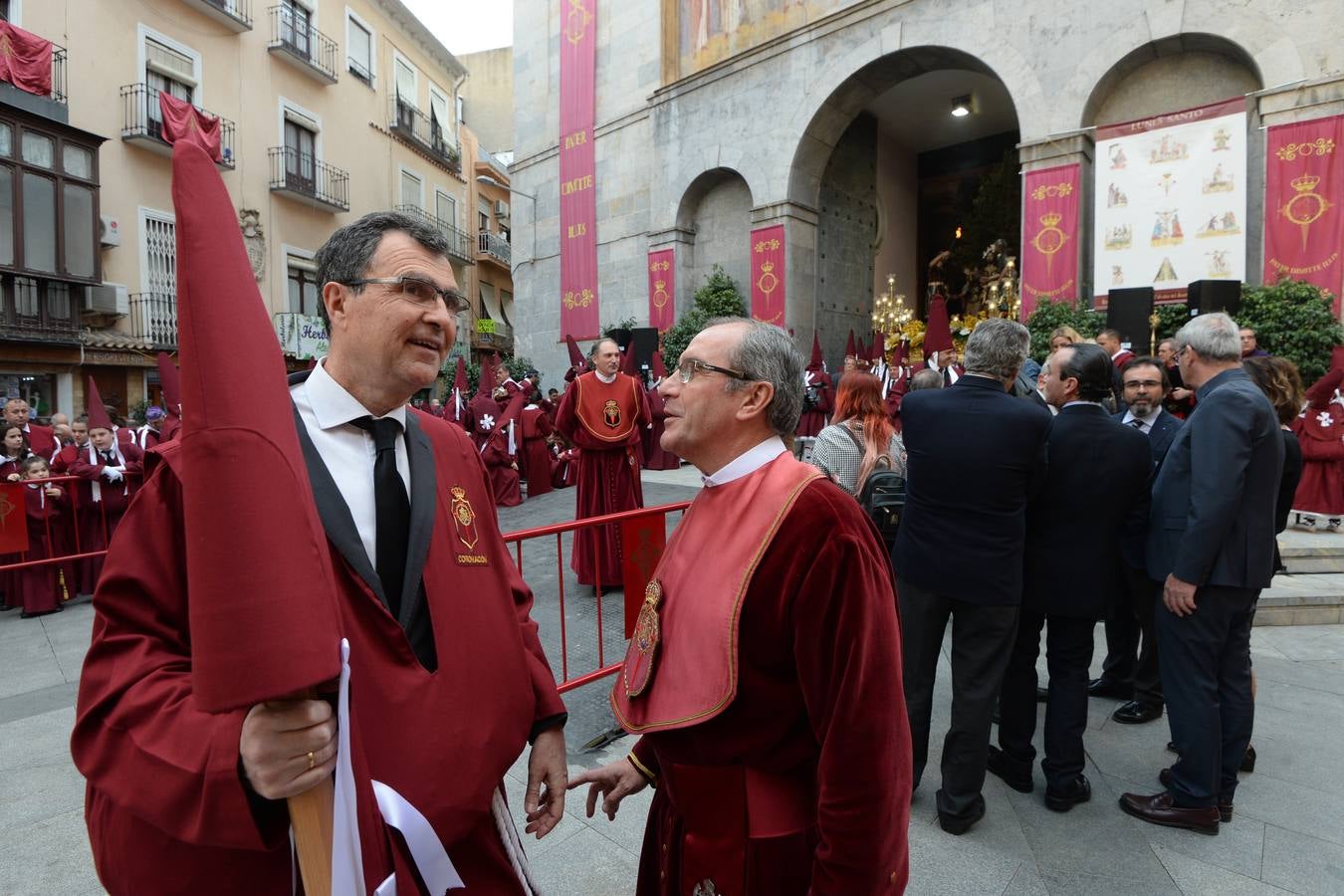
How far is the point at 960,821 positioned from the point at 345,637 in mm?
2755

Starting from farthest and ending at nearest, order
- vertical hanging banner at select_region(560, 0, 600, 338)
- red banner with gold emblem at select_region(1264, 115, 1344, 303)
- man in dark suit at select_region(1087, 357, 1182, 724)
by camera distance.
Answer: vertical hanging banner at select_region(560, 0, 600, 338) < red banner with gold emblem at select_region(1264, 115, 1344, 303) < man in dark suit at select_region(1087, 357, 1182, 724)

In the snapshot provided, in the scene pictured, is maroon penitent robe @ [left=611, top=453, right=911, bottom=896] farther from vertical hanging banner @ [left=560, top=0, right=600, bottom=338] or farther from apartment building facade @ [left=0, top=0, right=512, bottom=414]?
vertical hanging banner @ [left=560, top=0, right=600, bottom=338]

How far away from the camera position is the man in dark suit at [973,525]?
9.37 ft

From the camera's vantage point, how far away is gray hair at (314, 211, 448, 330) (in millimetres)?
1500

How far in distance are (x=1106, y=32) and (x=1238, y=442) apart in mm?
12617

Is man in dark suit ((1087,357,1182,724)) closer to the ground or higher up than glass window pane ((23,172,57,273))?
closer to the ground

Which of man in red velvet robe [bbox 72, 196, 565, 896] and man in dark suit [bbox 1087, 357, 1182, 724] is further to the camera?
man in dark suit [bbox 1087, 357, 1182, 724]

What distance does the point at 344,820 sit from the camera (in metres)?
0.85

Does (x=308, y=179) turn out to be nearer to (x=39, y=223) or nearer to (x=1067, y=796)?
(x=39, y=223)

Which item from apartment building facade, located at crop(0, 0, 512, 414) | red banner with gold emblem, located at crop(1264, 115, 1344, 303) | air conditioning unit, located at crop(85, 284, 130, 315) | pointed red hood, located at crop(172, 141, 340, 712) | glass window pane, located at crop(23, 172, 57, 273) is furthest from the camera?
air conditioning unit, located at crop(85, 284, 130, 315)

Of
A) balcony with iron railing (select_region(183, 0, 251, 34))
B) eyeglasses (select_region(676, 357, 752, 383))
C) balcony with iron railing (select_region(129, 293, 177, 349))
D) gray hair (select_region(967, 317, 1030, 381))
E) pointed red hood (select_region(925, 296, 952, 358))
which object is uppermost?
balcony with iron railing (select_region(183, 0, 251, 34))

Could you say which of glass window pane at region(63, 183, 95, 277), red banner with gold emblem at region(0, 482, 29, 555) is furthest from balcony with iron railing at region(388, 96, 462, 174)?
red banner with gold emblem at region(0, 482, 29, 555)

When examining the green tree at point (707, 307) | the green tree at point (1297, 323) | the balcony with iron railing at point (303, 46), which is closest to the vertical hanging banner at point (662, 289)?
the green tree at point (707, 307)

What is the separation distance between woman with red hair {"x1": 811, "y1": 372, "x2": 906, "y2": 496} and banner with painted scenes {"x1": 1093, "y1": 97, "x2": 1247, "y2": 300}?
34.2 ft
